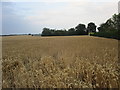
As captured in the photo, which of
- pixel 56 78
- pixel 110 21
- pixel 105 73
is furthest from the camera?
pixel 110 21

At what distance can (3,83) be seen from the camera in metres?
2.08

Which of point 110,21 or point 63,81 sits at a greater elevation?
point 110,21

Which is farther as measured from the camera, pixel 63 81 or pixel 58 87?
pixel 63 81

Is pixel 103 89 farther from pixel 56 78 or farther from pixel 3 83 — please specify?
pixel 3 83

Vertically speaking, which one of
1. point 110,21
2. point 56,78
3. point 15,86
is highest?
point 110,21

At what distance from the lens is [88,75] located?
2154mm

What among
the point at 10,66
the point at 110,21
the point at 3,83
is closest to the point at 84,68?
the point at 3,83

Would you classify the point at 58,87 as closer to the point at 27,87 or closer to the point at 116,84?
the point at 27,87

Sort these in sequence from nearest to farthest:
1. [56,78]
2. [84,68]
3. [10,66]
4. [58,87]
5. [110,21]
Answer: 1. [58,87]
2. [56,78]
3. [84,68]
4. [10,66]
5. [110,21]

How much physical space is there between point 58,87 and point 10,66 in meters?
1.45

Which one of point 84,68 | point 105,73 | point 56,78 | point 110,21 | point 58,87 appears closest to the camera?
point 58,87

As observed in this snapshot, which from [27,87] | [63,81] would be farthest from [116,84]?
[27,87]

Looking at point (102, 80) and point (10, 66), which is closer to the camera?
point (102, 80)

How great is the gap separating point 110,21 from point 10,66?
22302 millimetres
